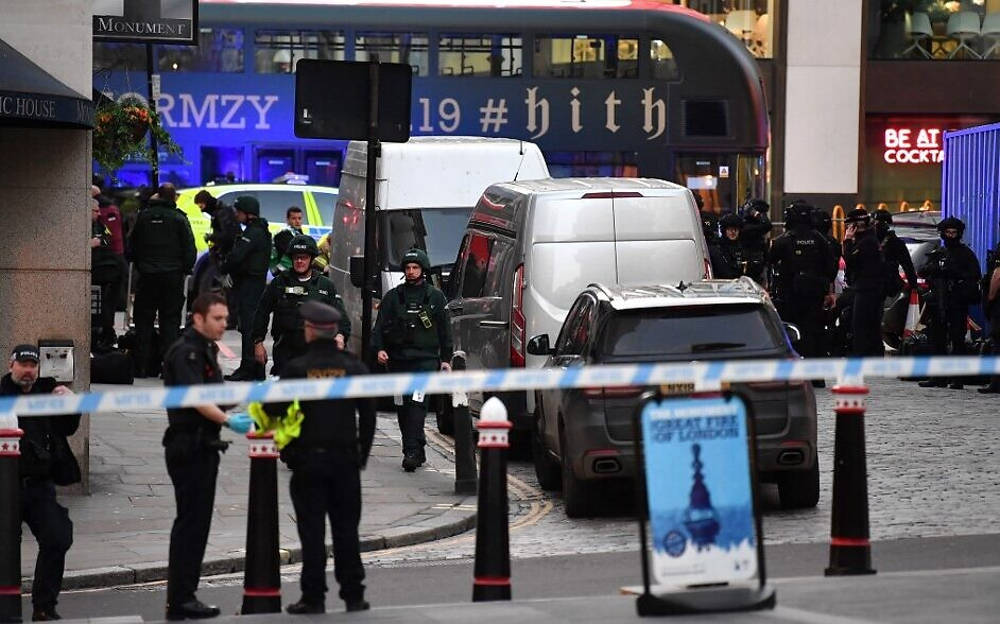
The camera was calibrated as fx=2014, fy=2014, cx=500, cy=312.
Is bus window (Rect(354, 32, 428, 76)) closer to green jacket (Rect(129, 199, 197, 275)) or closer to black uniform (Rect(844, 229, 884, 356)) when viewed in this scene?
green jacket (Rect(129, 199, 197, 275))

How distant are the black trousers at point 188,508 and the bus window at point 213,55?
19.7 meters

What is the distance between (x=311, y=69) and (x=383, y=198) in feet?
18.1

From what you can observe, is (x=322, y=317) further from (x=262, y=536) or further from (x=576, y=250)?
(x=576, y=250)

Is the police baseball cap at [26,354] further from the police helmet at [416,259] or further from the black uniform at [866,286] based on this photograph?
the black uniform at [866,286]

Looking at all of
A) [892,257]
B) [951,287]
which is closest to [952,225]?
[951,287]

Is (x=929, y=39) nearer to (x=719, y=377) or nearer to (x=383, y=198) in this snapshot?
(x=383, y=198)

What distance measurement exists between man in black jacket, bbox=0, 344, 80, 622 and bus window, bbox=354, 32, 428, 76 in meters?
18.7

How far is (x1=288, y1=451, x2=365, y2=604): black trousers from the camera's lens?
8859 millimetres

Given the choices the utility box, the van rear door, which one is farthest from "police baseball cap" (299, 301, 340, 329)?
the van rear door

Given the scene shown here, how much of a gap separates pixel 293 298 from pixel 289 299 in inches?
1.2

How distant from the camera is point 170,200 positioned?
20.8m

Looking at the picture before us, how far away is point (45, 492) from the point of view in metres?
9.92

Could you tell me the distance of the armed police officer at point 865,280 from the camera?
67.4ft

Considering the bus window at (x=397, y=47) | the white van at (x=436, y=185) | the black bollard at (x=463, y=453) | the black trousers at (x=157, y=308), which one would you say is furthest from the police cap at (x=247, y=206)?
the bus window at (x=397, y=47)
